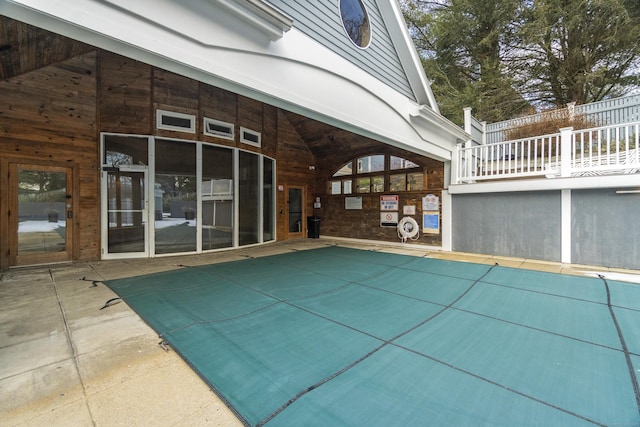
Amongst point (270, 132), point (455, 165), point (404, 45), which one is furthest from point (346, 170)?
point (404, 45)

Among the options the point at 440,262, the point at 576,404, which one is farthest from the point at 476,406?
the point at 440,262

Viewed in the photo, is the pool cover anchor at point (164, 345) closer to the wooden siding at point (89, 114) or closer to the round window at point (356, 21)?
the wooden siding at point (89, 114)

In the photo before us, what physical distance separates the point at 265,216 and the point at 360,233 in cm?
316

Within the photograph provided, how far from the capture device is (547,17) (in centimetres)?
992

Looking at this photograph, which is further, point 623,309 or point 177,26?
point 623,309

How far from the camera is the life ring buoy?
7.59 m

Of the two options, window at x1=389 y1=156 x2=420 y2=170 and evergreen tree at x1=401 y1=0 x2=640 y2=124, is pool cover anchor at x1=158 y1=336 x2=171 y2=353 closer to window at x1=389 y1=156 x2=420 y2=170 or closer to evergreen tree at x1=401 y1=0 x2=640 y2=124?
window at x1=389 y1=156 x2=420 y2=170

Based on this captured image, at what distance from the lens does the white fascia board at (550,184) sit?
480 cm

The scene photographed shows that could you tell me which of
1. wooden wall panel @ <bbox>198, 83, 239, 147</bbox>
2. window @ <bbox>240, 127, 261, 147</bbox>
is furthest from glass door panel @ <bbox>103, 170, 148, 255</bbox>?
window @ <bbox>240, 127, 261, 147</bbox>

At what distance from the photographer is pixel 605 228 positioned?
5145 mm

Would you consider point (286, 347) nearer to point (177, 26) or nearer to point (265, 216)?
point (177, 26)

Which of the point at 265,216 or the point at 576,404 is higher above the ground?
the point at 265,216

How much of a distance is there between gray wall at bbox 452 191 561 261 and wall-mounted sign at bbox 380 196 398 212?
158 centimetres

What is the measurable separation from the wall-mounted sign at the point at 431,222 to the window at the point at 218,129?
569cm
